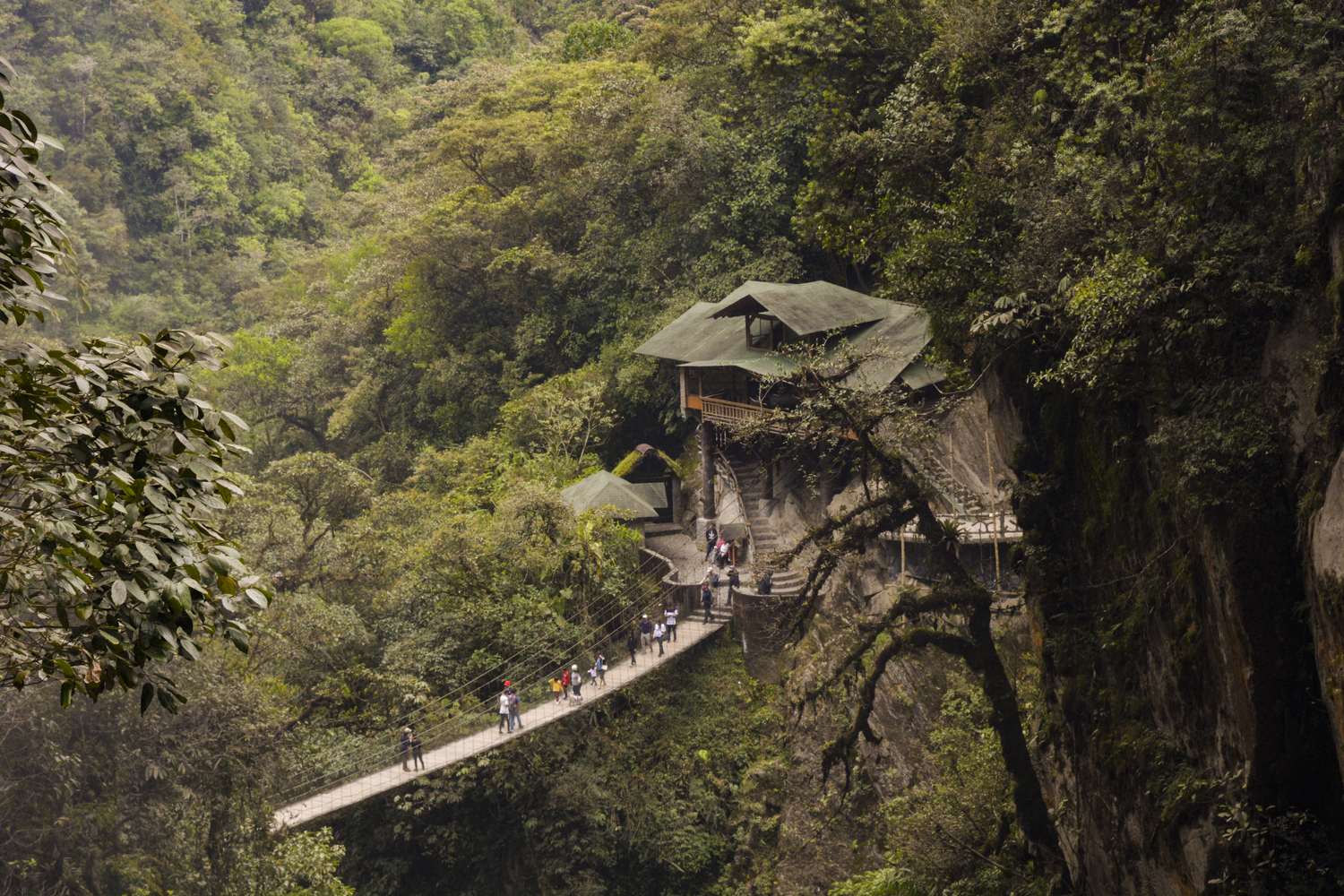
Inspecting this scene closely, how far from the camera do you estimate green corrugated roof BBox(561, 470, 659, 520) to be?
17.9 m

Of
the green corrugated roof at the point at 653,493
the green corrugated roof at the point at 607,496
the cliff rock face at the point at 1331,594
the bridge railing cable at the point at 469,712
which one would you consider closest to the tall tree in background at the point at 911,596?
the cliff rock face at the point at 1331,594

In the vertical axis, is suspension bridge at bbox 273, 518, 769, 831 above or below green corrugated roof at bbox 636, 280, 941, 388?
below

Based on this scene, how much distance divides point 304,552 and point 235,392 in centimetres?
1434

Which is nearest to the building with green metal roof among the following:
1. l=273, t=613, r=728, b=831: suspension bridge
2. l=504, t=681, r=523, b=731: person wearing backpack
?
l=273, t=613, r=728, b=831: suspension bridge

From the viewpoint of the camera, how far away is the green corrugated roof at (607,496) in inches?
705

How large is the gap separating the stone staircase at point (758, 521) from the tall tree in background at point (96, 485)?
13124 millimetres

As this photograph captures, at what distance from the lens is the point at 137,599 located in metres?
3.16

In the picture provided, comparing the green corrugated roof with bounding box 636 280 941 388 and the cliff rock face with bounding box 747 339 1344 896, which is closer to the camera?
the cliff rock face with bounding box 747 339 1344 896

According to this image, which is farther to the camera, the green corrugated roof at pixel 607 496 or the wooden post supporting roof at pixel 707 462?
the wooden post supporting roof at pixel 707 462

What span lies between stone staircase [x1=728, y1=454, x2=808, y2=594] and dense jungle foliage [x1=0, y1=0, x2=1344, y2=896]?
1.97m

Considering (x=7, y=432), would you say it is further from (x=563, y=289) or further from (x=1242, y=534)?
(x=563, y=289)

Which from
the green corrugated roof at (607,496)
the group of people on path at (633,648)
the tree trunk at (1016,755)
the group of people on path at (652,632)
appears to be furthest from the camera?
the green corrugated roof at (607,496)

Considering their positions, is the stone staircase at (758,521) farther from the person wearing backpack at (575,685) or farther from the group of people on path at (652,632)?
the person wearing backpack at (575,685)

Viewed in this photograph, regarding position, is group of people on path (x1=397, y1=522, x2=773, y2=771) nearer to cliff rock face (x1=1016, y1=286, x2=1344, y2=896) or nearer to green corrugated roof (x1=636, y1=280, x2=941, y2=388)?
green corrugated roof (x1=636, y1=280, x2=941, y2=388)
